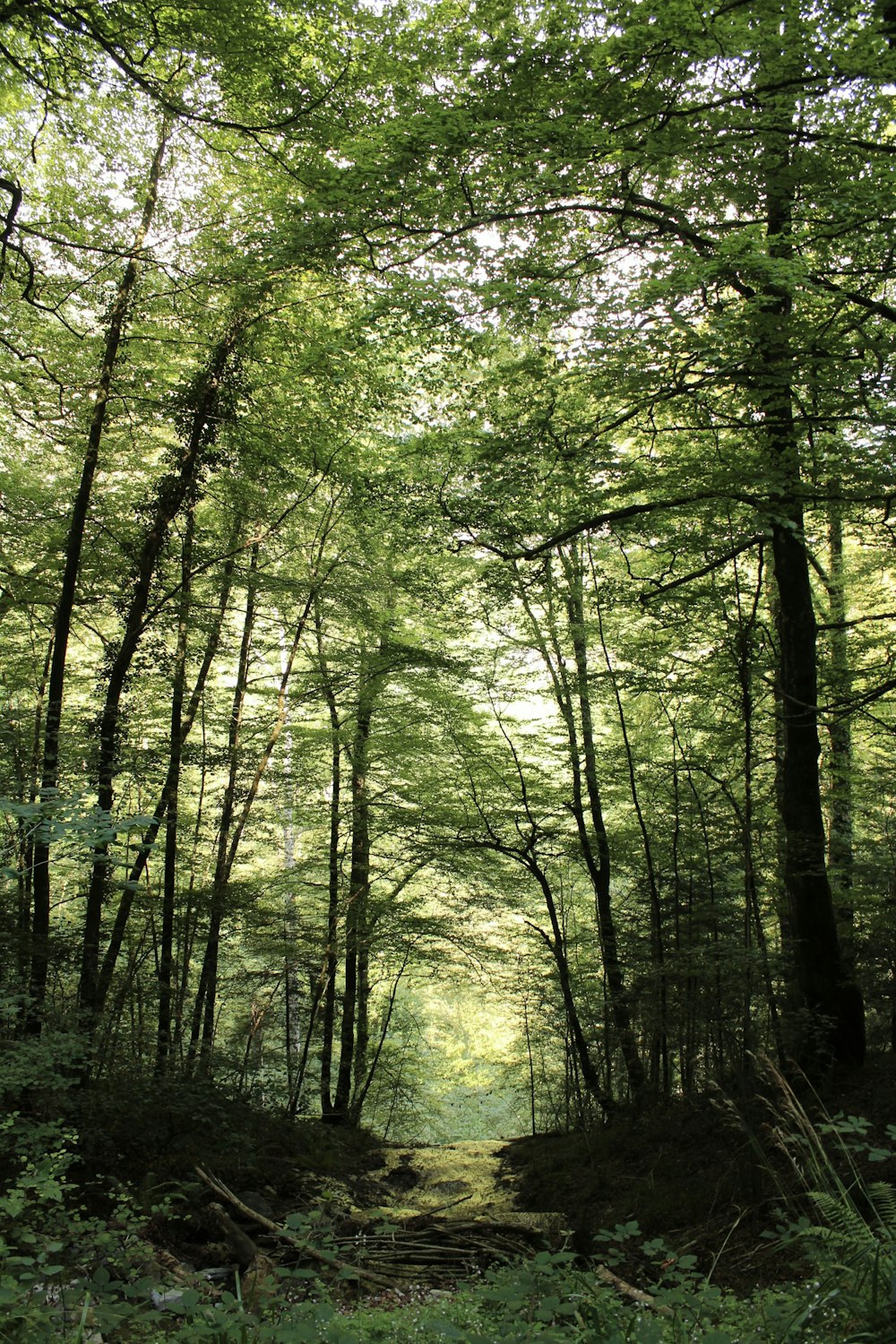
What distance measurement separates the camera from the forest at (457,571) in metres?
4.35

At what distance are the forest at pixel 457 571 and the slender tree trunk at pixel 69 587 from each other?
0.22ft

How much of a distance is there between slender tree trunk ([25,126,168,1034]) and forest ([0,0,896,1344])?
2.7 inches

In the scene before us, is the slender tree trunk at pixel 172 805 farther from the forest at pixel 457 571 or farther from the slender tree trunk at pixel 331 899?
the slender tree trunk at pixel 331 899

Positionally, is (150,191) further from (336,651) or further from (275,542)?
(336,651)

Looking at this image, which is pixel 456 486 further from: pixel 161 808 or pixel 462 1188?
pixel 462 1188

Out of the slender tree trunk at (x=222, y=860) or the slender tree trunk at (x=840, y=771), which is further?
the slender tree trunk at (x=222, y=860)

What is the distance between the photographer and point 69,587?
22.8 feet

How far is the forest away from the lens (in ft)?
14.3

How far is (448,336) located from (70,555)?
152 inches

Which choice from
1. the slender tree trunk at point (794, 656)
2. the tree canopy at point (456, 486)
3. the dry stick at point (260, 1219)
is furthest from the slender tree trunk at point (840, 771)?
the dry stick at point (260, 1219)

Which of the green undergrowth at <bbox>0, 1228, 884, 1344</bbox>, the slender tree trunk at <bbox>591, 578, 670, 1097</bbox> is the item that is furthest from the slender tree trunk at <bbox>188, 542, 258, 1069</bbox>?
the green undergrowth at <bbox>0, 1228, 884, 1344</bbox>

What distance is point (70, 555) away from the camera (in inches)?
274

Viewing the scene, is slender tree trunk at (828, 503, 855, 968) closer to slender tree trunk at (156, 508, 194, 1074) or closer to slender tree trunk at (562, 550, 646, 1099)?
slender tree trunk at (562, 550, 646, 1099)

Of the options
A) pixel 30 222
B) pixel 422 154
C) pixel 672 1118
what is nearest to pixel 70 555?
pixel 30 222
